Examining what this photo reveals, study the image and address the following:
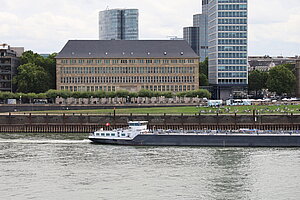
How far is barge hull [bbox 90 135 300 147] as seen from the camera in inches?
3182

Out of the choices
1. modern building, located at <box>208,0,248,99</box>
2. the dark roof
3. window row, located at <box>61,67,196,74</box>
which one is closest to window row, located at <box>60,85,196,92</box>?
window row, located at <box>61,67,196,74</box>

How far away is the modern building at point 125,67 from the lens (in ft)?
554

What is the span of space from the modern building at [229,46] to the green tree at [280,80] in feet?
26.6

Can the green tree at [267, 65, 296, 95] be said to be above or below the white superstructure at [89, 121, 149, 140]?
above

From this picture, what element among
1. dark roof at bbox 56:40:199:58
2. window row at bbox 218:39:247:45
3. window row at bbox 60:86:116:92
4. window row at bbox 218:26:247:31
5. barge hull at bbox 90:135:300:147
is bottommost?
barge hull at bbox 90:135:300:147

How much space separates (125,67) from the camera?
559 feet

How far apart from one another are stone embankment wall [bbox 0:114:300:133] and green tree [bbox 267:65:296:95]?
74049 mm

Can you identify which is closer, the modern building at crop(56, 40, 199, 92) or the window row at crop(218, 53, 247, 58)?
the modern building at crop(56, 40, 199, 92)

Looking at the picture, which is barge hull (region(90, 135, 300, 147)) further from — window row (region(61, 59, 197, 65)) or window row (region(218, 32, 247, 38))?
window row (region(218, 32, 247, 38))

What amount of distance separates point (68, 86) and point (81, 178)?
11172cm

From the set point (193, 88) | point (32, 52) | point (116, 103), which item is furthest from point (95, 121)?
point (32, 52)

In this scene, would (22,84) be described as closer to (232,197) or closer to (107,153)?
(107,153)

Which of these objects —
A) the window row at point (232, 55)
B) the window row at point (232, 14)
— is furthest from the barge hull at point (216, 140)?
the window row at point (232, 55)

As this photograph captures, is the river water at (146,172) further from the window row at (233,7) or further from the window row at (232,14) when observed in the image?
the window row at (233,7)
